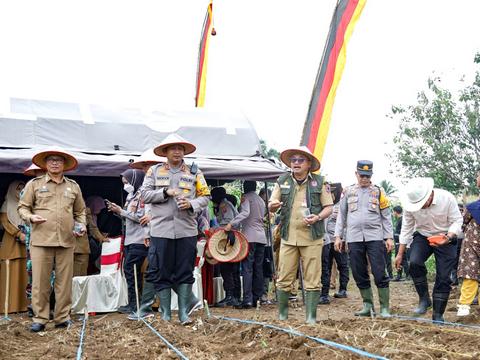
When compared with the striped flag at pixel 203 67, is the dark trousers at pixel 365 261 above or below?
below

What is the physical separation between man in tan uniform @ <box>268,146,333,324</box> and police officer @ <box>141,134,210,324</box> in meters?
0.84

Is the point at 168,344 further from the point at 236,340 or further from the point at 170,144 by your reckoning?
the point at 170,144

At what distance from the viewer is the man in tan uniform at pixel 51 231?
672 centimetres

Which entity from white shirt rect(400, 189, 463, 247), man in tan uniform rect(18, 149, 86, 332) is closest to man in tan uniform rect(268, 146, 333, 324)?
white shirt rect(400, 189, 463, 247)

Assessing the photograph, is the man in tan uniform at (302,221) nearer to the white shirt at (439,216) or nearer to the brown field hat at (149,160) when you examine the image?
the white shirt at (439,216)

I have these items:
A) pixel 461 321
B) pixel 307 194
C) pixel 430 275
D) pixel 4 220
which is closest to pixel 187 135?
pixel 4 220

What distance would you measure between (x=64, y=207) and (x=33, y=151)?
189 centimetres

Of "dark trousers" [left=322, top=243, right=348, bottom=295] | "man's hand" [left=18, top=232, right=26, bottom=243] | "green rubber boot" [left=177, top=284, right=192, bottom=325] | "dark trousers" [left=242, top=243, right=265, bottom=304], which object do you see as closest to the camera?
"green rubber boot" [left=177, top=284, right=192, bottom=325]

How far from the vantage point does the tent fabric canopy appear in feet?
27.6

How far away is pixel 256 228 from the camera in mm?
8625

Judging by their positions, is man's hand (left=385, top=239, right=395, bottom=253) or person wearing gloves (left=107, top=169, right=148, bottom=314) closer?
man's hand (left=385, top=239, right=395, bottom=253)

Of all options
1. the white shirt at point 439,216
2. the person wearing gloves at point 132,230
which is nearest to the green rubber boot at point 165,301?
the person wearing gloves at point 132,230

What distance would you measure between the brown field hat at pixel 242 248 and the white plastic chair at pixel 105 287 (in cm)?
148

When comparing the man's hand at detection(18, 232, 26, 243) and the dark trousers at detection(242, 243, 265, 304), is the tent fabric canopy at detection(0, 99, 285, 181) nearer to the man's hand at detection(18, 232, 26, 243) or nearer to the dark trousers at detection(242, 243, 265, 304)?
the man's hand at detection(18, 232, 26, 243)
